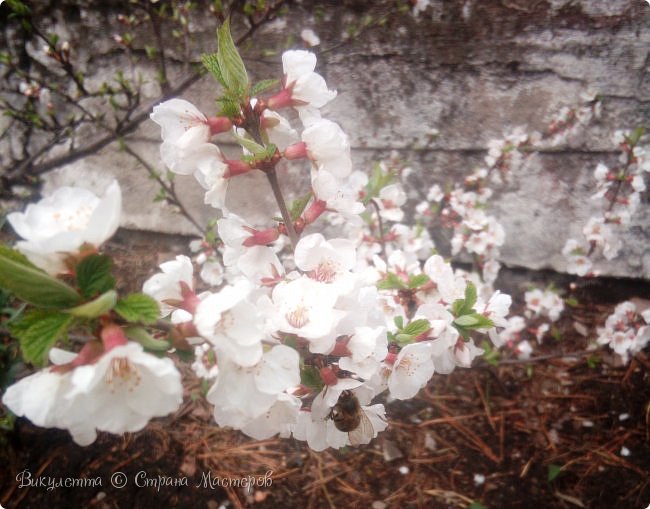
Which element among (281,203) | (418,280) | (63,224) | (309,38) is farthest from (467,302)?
(309,38)

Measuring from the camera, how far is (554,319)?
2277 millimetres

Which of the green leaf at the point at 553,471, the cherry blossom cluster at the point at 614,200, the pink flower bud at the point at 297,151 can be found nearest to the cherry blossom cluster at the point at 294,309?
the pink flower bud at the point at 297,151

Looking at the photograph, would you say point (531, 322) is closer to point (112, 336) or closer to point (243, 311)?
point (243, 311)

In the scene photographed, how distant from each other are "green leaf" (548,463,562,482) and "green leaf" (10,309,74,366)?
184 cm

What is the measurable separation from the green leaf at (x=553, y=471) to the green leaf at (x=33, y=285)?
1846 millimetres

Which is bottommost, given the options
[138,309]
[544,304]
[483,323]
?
[544,304]

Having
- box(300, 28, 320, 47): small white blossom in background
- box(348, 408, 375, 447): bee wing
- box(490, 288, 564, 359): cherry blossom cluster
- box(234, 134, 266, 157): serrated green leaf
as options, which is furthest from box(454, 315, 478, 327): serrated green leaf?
box(300, 28, 320, 47): small white blossom in background

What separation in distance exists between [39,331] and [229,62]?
1.58ft

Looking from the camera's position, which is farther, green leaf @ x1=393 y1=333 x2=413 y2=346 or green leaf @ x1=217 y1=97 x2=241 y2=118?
green leaf @ x1=393 y1=333 x2=413 y2=346

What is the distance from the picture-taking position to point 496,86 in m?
2.20

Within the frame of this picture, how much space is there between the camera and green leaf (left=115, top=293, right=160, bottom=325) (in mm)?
591

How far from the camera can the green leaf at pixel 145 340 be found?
0.59 m

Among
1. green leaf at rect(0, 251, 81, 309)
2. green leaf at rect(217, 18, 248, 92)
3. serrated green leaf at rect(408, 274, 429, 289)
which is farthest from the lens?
serrated green leaf at rect(408, 274, 429, 289)

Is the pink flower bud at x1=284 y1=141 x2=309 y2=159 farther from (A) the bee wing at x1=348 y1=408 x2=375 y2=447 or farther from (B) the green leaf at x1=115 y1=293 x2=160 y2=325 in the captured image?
(A) the bee wing at x1=348 y1=408 x2=375 y2=447
